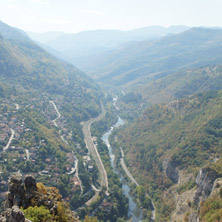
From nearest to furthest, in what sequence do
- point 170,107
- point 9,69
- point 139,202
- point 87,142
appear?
1. point 139,202
2. point 87,142
3. point 170,107
4. point 9,69

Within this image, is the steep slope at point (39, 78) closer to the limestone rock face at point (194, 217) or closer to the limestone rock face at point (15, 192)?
the limestone rock face at point (194, 217)

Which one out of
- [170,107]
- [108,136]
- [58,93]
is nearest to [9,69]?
[58,93]

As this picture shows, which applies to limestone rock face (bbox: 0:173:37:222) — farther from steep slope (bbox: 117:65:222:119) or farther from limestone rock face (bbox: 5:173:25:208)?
steep slope (bbox: 117:65:222:119)

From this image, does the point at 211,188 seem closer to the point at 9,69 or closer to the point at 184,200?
the point at 184,200

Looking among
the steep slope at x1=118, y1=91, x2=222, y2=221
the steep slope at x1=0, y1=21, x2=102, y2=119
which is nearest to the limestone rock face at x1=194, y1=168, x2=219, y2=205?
the steep slope at x1=118, y1=91, x2=222, y2=221

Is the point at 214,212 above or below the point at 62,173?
above

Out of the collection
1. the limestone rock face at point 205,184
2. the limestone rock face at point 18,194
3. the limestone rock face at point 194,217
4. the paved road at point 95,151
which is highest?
the limestone rock face at point 18,194

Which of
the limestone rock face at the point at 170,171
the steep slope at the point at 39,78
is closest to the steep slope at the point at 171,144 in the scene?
the limestone rock face at the point at 170,171
